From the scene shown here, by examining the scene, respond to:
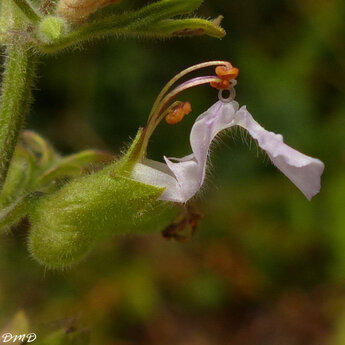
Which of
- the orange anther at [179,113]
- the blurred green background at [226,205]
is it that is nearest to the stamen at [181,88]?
the orange anther at [179,113]

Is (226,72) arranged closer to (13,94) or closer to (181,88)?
(181,88)

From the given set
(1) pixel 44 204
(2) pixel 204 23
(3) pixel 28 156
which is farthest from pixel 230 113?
(3) pixel 28 156

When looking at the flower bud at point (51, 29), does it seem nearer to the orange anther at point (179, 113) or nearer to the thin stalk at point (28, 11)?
the thin stalk at point (28, 11)

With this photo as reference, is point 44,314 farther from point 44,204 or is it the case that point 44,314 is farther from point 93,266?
point 44,204

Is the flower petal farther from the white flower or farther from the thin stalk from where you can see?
the thin stalk

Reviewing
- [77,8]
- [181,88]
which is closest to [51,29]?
[77,8]

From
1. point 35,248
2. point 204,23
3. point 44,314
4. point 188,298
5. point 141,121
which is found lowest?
point 188,298

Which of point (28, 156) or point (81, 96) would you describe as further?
point (81, 96)
